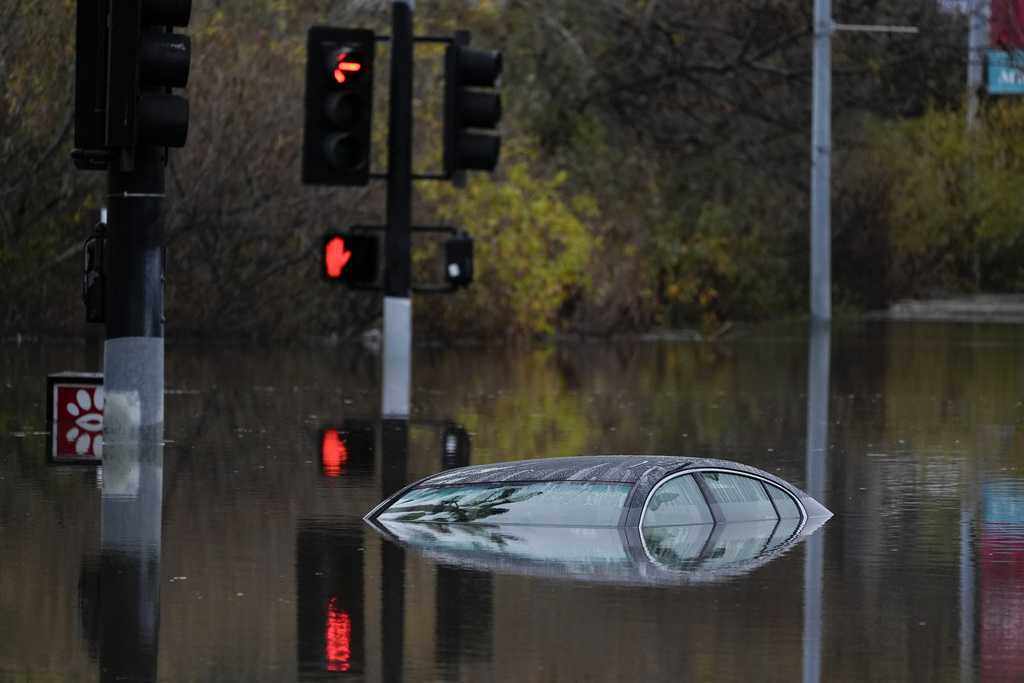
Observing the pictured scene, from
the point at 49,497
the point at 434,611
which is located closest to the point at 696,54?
the point at 49,497

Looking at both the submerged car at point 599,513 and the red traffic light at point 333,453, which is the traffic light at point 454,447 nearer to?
the red traffic light at point 333,453

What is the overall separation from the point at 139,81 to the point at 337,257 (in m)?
6.50

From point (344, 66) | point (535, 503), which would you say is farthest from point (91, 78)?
point (344, 66)

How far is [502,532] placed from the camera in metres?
14.4

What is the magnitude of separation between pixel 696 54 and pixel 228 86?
54.7 ft

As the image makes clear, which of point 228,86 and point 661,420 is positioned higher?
point 228,86

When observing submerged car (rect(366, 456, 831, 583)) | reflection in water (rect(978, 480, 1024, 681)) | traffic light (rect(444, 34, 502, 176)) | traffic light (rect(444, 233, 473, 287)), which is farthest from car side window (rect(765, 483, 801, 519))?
traffic light (rect(444, 34, 502, 176))

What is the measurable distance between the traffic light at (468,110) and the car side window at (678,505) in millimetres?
9794

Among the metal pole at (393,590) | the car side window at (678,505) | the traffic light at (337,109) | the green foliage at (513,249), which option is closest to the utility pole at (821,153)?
the green foliage at (513,249)

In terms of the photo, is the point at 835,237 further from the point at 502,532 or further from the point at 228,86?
the point at 502,532

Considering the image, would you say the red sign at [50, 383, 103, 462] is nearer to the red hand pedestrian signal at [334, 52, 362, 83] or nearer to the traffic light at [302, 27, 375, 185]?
the traffic light at [302, 27, 375, 185]

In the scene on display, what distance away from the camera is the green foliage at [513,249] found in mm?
40438

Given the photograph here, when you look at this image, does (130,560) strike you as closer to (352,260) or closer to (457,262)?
(352,260)

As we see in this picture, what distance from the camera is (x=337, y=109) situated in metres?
23.5
